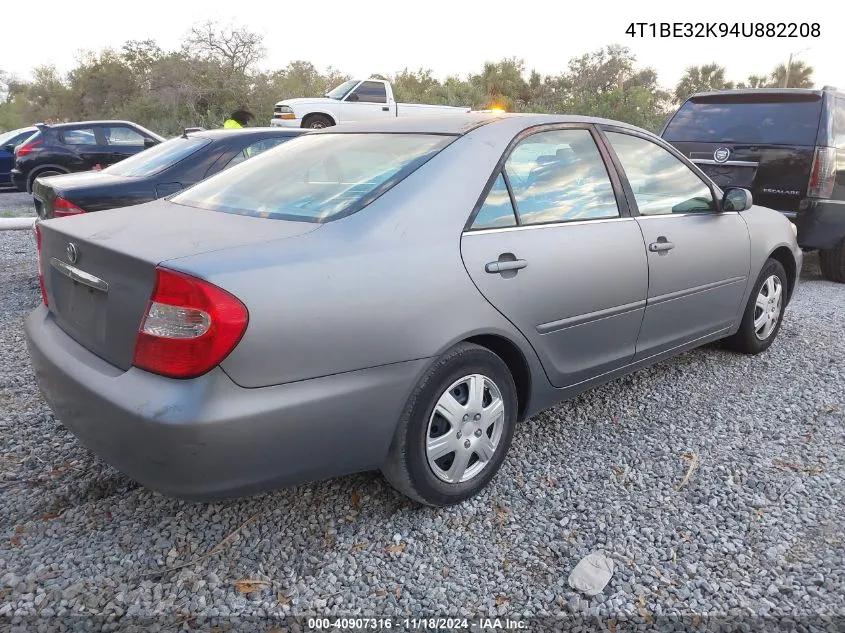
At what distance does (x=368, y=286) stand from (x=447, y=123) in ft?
3.75

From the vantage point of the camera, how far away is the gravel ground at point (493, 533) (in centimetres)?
213

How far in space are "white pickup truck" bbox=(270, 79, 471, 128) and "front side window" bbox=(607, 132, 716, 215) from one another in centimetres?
1153

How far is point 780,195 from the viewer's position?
6246 millimetres

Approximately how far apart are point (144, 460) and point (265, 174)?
56.7 inches

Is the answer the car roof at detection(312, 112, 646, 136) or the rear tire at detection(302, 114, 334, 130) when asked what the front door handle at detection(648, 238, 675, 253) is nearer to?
the car roof at detection(312, 112, 646, 136)

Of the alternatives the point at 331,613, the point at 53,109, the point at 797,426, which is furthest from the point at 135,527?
the point at 53,109

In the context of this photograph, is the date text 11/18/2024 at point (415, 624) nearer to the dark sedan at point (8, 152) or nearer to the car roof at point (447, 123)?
the car roof at point (447, 123)

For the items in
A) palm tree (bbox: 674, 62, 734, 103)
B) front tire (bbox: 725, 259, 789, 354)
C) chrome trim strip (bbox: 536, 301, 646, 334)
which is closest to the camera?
chrome trim strip (bbox: 536, 301, 646, 334)

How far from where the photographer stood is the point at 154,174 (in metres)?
5.52

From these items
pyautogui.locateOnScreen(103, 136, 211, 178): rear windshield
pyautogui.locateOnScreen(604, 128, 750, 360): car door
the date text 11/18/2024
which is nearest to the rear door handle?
pyautogui.locateOnScreen(604, 128, 750, 360): car door

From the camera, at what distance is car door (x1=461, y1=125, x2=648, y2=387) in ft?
8.59

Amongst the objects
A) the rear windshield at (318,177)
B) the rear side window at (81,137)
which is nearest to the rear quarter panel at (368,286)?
the rear windshield at (318,177)

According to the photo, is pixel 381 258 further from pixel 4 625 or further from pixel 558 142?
pixel 4 625

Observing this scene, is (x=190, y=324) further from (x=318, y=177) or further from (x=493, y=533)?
(x=493, y=533)
